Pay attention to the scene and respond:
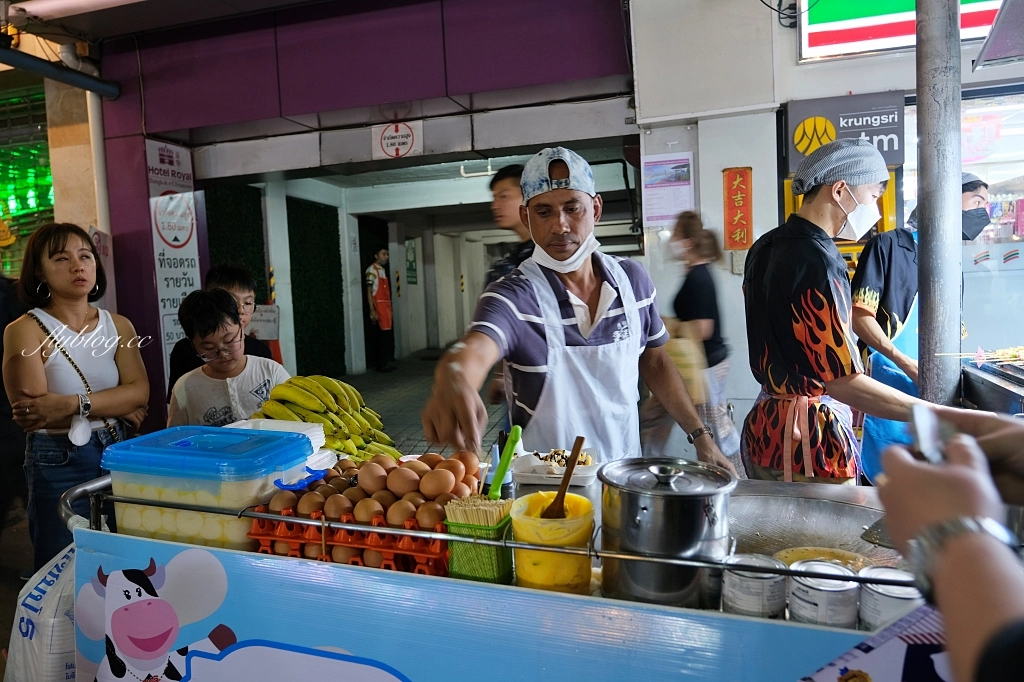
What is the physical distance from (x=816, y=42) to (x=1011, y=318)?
228cm

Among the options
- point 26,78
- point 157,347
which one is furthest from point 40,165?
point 157,347

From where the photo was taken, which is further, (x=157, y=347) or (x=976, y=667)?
(x=157, y=347)

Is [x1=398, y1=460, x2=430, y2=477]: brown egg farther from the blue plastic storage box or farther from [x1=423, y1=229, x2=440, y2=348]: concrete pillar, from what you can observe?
[x1=423, y1=229, x2=440, y2=348]: concrete pillar

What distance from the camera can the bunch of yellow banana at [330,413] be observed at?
2438 millimetres

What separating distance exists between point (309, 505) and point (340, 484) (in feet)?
0.42

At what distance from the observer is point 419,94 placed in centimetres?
521

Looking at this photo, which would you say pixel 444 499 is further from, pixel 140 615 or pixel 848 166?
pixel 848 166

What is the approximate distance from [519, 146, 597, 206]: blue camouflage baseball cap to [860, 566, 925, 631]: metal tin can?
1.39 metres

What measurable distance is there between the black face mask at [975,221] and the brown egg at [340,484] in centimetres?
412

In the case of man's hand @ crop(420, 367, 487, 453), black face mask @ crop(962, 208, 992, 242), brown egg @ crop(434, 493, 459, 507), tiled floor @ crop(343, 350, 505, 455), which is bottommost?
tiled floor @ crop(343, 350, 505, 455)

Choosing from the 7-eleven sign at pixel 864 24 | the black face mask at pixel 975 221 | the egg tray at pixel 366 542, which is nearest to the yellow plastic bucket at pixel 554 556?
the egg tray at pixel 366 542

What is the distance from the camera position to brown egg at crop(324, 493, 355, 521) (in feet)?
4.88

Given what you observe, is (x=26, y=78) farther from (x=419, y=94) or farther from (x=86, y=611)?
(x=86, y=611)

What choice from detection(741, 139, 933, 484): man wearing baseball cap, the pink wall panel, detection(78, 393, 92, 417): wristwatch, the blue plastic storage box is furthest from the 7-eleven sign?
detection(78, 393, 92, 417): wristwatch
